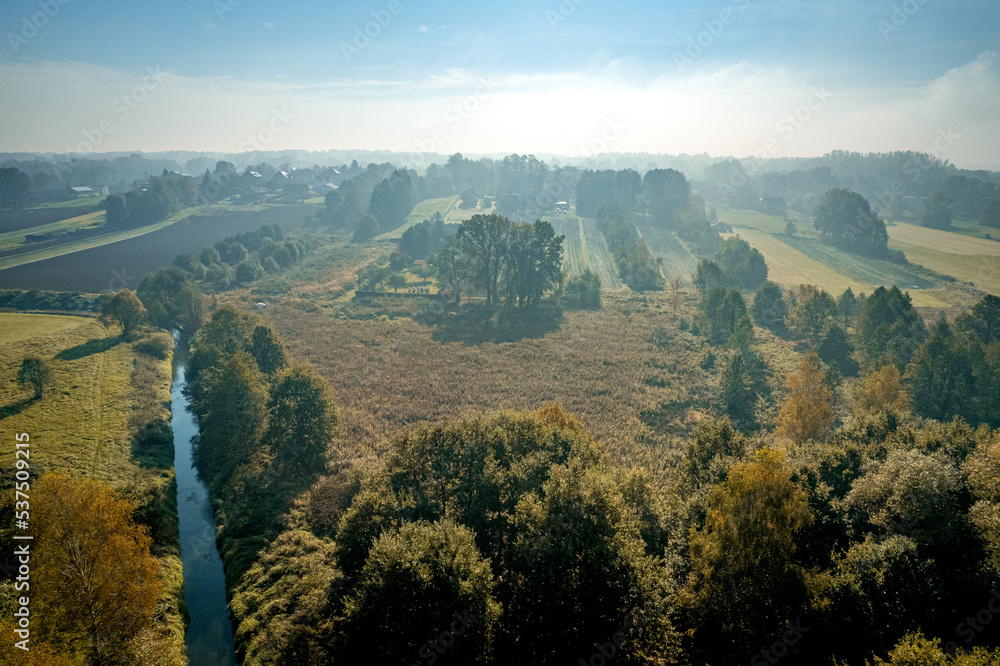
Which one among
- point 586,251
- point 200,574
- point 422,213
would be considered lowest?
point 200,574

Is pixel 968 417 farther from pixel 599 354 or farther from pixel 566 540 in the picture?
pixel 566 540

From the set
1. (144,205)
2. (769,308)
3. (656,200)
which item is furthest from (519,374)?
(144,205)

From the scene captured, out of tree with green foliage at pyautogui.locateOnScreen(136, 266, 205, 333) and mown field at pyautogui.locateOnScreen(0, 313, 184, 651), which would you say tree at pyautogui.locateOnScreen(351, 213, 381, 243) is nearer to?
tree with green foliage at pyautogui.locateOnScreen(136, 266, 205, 333)

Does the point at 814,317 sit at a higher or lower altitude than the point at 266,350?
higher

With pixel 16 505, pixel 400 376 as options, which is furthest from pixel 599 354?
pixel 16 505

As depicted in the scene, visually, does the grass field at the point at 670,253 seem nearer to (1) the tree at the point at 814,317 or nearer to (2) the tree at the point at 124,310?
(1) the tree at the point at 814,317

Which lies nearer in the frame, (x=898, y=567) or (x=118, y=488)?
(x=898, y=567)

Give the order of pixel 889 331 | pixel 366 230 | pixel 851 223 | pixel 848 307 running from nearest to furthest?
pixel 889 331 < pixel 848 307 < pixel 851 223 < pixel 366 230

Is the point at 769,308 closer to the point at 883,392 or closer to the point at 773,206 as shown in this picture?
the point at 883,392
